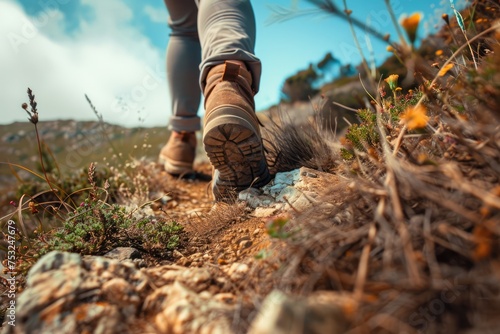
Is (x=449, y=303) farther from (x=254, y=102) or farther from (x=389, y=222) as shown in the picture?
(x=254, y=102)

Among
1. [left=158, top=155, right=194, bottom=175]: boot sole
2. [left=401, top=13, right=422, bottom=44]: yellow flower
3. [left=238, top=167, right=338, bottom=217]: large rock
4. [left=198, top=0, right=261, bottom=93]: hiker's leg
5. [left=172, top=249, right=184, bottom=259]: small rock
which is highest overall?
[left=198, top=0, right=261, bottom=93]: hiker's leg

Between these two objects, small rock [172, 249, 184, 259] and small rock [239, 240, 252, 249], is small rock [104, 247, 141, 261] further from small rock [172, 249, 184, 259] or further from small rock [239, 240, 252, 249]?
small rock [239, 240, 252, 249]

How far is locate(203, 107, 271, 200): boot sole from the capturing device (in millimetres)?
1740

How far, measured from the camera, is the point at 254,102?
2.13m

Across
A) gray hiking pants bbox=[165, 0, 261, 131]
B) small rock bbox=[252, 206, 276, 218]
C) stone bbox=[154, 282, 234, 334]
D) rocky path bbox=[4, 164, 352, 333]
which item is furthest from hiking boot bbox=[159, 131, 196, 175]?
stone bbox=[154, 282, 234, 334]

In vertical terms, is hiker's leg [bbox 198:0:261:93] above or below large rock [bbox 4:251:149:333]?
above

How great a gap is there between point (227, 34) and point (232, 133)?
70cm

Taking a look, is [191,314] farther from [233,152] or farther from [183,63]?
[183,63]

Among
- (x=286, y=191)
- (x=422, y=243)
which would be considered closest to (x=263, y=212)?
(x=286, y=191)

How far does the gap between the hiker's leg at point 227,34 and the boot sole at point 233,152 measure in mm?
441

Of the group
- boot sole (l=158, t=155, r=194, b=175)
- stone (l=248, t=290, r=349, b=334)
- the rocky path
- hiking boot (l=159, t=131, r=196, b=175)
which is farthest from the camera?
boot sole (l=158, t=155, r=194, b=175)

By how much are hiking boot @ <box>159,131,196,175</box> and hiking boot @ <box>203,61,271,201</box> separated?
1288 mm

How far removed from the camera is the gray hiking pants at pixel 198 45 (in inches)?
80.7

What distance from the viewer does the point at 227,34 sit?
204 centimetres
